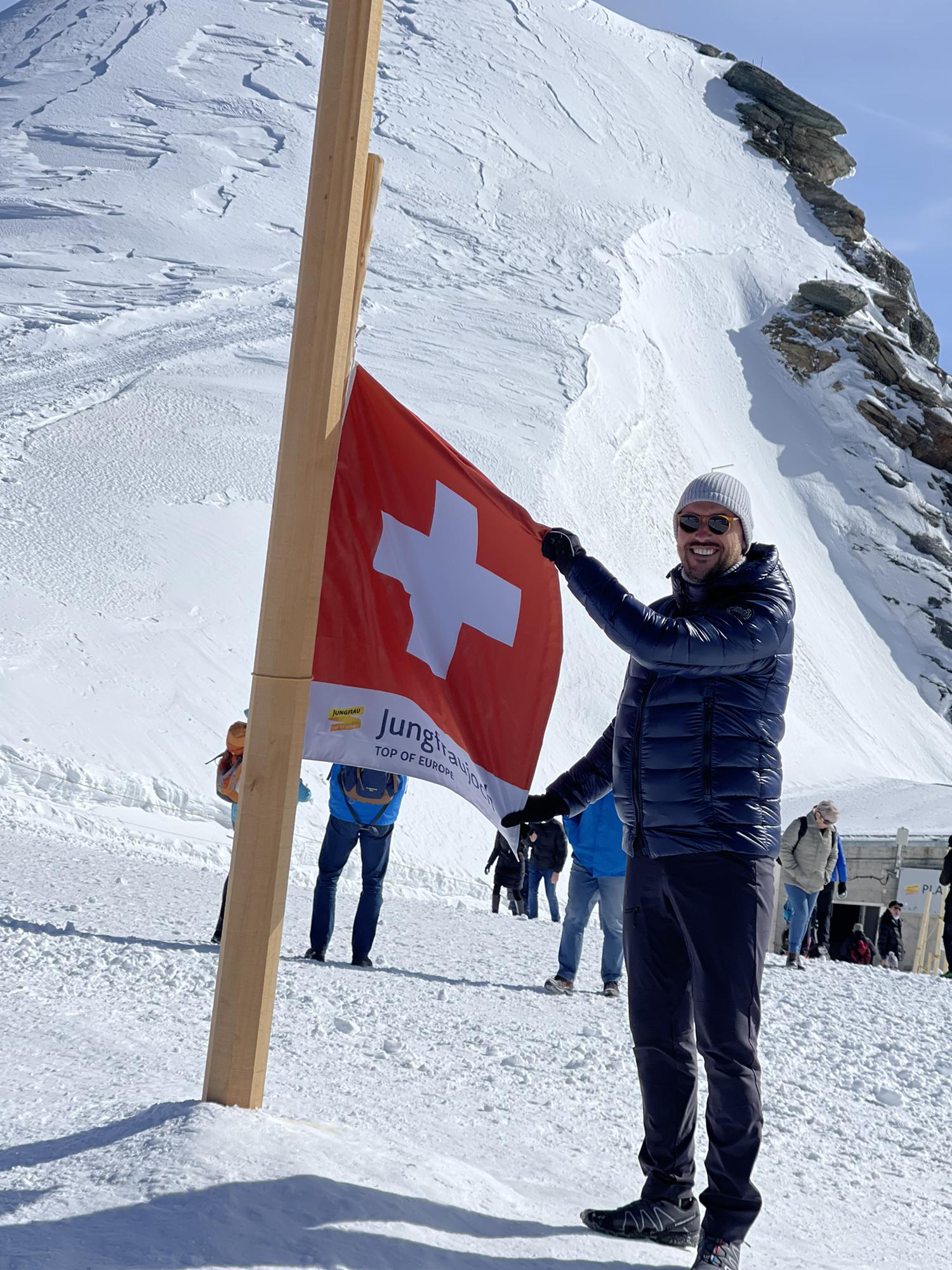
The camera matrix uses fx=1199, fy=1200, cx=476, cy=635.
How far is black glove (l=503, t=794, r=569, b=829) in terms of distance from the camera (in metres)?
3.52

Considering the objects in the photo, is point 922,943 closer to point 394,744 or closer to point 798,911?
point 798,911

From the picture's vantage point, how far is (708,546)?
10.3 ft

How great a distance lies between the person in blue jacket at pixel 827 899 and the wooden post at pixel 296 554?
879 centimetres

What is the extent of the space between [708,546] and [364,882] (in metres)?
4.40

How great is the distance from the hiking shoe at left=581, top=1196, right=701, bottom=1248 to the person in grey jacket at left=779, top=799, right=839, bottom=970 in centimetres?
764

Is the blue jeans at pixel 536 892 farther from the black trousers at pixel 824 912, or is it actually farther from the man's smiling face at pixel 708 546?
the man's smiling face at pixel 708 546

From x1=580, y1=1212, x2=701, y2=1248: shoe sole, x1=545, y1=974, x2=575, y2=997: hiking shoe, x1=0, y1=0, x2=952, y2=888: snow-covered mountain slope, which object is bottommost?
x1=580, y1=1212, x2=701, y2=1248: shoe sole

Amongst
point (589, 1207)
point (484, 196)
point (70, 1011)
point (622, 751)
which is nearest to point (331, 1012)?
point (70, 1011)

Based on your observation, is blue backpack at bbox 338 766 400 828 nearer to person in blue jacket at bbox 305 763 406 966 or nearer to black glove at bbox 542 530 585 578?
person in blue jacket at bbox 305 763 406 966

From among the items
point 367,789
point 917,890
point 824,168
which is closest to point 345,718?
point 367,789

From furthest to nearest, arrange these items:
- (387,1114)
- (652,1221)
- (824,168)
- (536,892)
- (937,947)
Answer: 1. (824,168)
2. (937,947)
3. (536,892)
4. (387,1114)
5. (652,1221)

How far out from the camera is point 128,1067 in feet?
12.9

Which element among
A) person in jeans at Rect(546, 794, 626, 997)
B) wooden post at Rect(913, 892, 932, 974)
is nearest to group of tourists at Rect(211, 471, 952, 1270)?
person in jeans at Rect(546, 794, 626, 997)

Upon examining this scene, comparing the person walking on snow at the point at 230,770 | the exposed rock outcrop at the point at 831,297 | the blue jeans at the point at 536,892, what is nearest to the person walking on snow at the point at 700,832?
the person walking on snow at the point at 230,770
